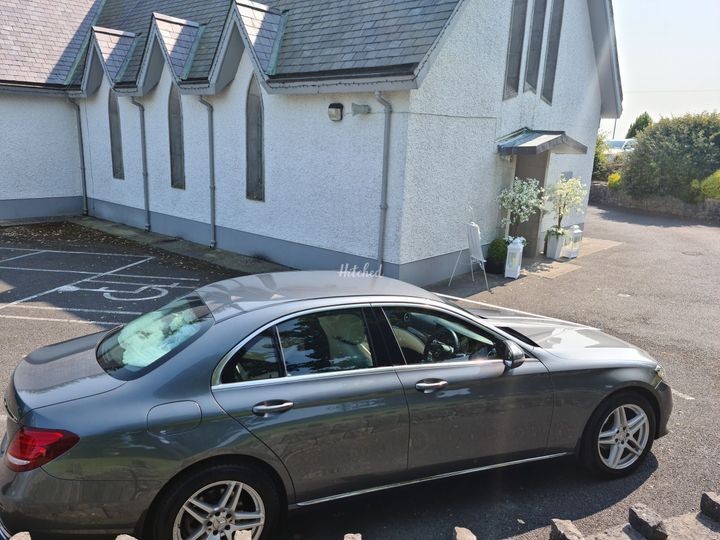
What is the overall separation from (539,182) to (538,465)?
9.04m

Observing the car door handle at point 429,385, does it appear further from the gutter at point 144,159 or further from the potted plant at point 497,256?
the gutter at point 144,159

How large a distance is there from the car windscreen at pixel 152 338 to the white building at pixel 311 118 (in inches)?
225

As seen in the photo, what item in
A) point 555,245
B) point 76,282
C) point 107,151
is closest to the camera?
point 76,282

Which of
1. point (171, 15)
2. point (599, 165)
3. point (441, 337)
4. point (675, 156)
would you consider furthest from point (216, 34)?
point (599, 165)

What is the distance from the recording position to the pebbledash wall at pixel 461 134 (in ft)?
29.8

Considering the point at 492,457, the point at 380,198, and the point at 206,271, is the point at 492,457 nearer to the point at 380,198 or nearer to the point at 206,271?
the point at 380,198

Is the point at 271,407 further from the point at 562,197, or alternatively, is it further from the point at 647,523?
the point at 562,197

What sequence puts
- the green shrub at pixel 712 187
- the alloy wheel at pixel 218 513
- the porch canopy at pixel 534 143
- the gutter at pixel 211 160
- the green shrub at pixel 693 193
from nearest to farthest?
the alloy wheel at pixel 218 513 → the porch canopy at pixel 534 143 → the gutter at pixel 211 160 → the green shrub at pixel 712 187 → the green shrub at pixel 693 193

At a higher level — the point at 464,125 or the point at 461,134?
the point at 464,125

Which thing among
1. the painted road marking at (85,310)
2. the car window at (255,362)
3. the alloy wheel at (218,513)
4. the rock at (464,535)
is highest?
the car window at (255,362)

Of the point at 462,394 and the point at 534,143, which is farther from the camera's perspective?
the point at 534,143

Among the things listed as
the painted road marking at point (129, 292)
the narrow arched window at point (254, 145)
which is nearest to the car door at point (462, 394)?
the painted road marking at point (129, 292)

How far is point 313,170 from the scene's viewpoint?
10.4 m

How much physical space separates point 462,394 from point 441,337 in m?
0.44
